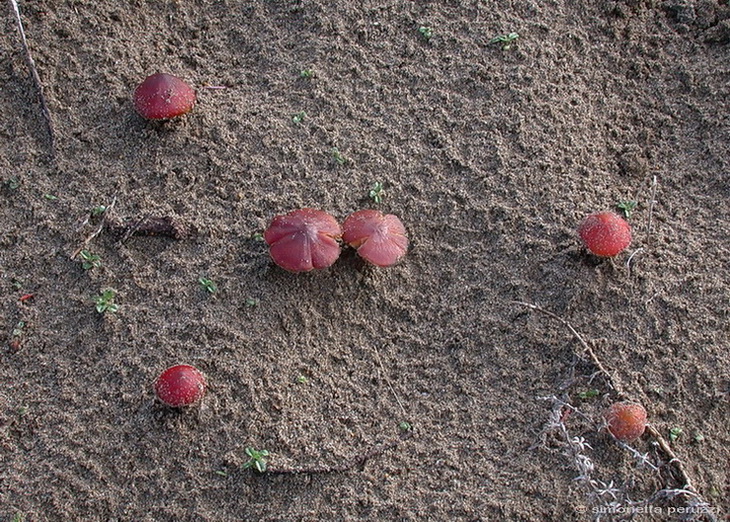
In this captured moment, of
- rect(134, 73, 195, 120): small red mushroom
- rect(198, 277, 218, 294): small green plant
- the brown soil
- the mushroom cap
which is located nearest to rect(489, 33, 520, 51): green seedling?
the brown soil

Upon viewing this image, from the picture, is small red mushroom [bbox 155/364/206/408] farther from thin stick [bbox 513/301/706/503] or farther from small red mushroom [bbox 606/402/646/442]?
small red mushroom [bbox 606/402/646/442]

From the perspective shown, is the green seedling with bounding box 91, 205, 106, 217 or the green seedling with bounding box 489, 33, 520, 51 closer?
the green seedling with bounding box 91, 205, 106, 217

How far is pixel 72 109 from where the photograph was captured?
3584 millimetres

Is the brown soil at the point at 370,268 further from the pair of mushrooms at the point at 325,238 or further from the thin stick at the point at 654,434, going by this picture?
the pair of mushrooms at the point at 325,238

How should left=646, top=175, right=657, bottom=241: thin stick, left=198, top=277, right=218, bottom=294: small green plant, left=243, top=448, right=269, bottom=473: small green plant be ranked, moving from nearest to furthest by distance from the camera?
left=243, top=448, right=269, bottom=473: small green plant → left=198, top=277, right=218, bottom=294: small green plant → left=646, top=175, right=657, bottom=241: thin stick

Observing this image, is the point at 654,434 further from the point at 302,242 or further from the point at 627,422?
the point at 302,242

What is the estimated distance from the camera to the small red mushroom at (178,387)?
2.78 m

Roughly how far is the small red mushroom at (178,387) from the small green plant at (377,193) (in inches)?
45.8

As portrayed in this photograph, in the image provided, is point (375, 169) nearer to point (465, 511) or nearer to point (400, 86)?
point (400, 86)

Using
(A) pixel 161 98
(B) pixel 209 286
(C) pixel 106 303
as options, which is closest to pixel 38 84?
(A) pixel 161 98

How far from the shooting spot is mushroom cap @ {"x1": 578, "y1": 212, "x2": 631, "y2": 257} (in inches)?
121

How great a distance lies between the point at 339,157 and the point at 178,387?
136cm

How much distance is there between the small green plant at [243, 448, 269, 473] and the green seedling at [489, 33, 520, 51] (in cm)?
240

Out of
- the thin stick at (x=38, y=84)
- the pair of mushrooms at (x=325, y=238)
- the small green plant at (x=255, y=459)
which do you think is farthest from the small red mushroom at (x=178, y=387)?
the thin stick at (x=38, y=84)
